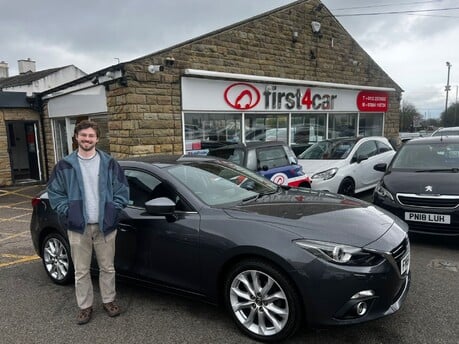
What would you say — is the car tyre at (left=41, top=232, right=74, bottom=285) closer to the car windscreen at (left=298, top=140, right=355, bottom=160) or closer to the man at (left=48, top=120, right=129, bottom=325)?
the man at (left=48, top=120, right=129, bottom=325)

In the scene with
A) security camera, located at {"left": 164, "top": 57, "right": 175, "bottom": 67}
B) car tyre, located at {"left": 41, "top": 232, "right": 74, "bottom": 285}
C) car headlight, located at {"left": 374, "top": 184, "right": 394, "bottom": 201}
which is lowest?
car tyre, located at {"left": 41, "top": 232, "right": 74, "bottom": 285}

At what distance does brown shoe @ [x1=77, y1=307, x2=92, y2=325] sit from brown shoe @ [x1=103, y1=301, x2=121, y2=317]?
14 centimetres

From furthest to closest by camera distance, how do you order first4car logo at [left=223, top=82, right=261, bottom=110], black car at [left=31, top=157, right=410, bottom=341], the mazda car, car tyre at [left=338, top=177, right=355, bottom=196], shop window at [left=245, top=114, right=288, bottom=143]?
1. shop window at [left=245, top=114, right=288, bottom=143]
2. first4car logo at [left=223, top=82, right=261, bottom=110]
3. car tyre at [left=338, top=177, right=355, bottom=196]
4. the mazda car
5. black car at [left=31, top=157, right=410, bottom=341]

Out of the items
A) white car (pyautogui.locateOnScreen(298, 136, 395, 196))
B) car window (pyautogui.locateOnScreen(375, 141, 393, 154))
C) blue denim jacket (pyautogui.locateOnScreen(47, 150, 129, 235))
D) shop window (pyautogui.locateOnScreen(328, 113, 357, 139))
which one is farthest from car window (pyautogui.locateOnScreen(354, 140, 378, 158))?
blue denim jacket (pyautogui.locateOnScreen(47, 150, 129, 235))

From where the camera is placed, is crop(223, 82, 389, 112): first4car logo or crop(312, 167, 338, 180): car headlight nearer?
crop(312, 167, 338, 180): car headlight

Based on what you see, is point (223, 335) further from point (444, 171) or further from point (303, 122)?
point (303, 122)

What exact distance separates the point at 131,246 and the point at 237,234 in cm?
115

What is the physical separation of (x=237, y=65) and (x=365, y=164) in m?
4.09

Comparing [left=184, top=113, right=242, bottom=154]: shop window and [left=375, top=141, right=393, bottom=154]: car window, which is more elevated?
[left=184, top=113, right=242, bottom=154]: shop window

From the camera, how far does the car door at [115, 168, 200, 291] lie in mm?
3051

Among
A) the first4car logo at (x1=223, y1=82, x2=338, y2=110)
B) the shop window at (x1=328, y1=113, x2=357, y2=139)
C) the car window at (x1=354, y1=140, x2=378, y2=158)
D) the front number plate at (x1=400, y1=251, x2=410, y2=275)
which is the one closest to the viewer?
the front number plate at (x1=400, y1=251, x2=410, y2=275)

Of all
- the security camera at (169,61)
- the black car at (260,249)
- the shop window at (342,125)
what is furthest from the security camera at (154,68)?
the shop window at (342,125)

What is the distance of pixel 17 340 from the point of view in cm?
292

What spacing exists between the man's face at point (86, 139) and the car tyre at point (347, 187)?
5.48 m
